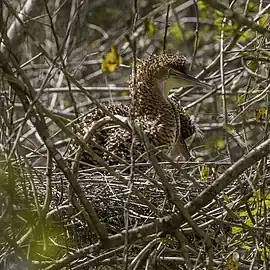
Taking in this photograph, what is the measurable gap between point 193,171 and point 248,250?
2.64 feet

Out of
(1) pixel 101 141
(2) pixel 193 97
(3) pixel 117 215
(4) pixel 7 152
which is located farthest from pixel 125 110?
(2) pixel 193 97

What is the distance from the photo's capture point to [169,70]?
526 centimetres

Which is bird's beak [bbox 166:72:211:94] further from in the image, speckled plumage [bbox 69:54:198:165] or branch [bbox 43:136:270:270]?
branch [bbox 43:136:270:270]

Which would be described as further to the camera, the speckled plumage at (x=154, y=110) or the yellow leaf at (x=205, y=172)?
the speckled plumage at (x=154, y=110)

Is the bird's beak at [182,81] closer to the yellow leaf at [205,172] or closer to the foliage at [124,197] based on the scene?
the foliage at [124,197]

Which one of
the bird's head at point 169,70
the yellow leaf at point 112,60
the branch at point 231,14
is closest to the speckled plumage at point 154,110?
the bird's head at point 169,70

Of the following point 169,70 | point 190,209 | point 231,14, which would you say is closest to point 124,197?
point 190,209

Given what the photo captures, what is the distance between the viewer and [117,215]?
4266mm

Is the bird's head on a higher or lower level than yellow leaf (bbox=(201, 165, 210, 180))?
higher

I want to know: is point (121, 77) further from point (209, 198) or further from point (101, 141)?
point (209, 198)

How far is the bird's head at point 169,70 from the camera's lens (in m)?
5.29

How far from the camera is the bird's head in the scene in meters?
5.29

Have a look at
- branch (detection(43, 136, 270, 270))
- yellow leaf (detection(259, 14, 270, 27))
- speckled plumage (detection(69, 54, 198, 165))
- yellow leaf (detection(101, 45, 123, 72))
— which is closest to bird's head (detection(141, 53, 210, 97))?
speckled plumage (detection(69, 54, 198, 165))

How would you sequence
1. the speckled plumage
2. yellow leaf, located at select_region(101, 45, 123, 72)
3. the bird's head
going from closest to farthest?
1. yellow leaf, located at select_region(101, 45, 123, 72)
2. the speckled plumage
3. the bird's head
